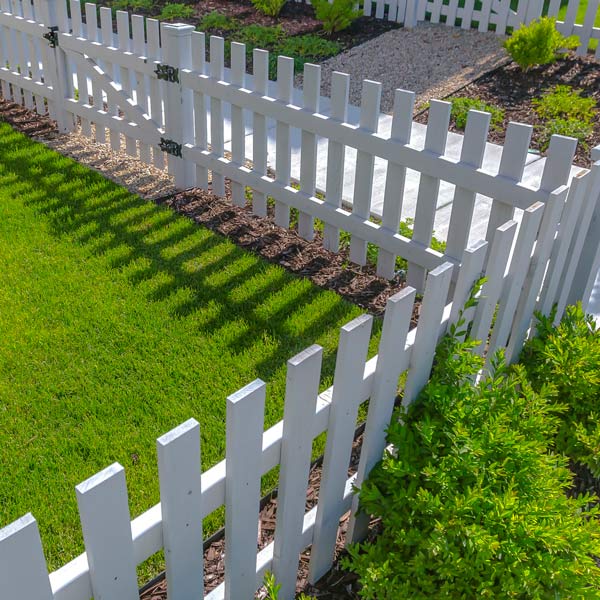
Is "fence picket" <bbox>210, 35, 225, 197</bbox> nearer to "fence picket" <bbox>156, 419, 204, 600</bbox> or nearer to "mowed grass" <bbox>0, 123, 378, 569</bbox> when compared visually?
"mowed grass" <bbox>0, 123, 378, 569</bbox>

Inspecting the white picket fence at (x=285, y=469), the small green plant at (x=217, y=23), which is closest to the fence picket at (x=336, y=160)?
the white picket fence at (x=285, y=469)

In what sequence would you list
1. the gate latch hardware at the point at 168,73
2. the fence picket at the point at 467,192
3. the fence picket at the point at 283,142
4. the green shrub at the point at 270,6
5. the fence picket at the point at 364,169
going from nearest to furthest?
1. the fence picket at the point at 467,192
2. the fence picket at the point at 364,169
3. the fence picket at the point at 283,142
4. the gate latch hardware at the point at 168,73
5. the green shrub at the point at 270,6

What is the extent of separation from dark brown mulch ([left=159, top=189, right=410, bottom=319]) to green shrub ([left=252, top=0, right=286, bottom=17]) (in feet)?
22.2

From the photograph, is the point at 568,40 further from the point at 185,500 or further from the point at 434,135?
the point at 185,500

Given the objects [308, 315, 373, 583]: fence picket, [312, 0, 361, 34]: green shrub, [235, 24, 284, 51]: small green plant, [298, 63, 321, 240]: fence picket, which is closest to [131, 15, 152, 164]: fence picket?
[298, 63, 321, 240]: fence picket

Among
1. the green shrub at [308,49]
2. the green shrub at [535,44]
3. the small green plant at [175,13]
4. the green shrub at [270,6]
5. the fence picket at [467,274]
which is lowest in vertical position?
the green shrub at [308,49]

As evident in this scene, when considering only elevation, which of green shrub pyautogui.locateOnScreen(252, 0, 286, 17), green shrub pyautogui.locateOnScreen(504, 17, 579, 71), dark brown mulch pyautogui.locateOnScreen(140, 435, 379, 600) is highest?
green shrub pyautogui.locateOnScreen(504, 17, 579, 71)

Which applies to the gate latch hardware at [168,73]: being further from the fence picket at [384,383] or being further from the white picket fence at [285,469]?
the fence picket at [384,383]

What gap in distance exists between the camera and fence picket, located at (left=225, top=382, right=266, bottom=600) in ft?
5.72

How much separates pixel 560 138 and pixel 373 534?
2.11 m

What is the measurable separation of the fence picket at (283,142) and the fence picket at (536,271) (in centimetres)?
222

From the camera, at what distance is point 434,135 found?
12.6 feet

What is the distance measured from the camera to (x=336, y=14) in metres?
10.1

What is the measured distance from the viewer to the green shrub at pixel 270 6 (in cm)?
1097
